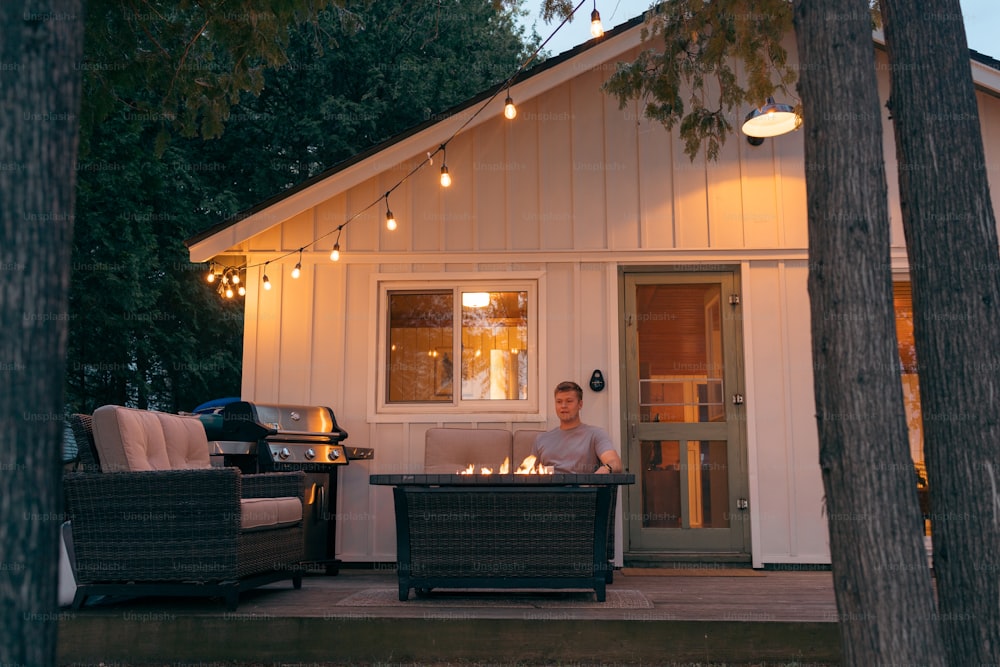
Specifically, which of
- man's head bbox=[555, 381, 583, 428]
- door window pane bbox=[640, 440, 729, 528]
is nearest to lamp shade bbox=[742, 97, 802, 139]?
man's head bbox=[555, 381, 583, 428]

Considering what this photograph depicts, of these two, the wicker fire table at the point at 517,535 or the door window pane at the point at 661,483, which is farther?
the door window pane at the point at 661,483

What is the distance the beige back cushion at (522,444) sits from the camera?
20.6ft

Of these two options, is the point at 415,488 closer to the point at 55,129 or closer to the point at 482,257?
the point at 482,257

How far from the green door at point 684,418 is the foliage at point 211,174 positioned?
19.4ft

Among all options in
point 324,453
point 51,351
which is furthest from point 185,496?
point 51,351

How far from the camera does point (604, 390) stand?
665 centimetres

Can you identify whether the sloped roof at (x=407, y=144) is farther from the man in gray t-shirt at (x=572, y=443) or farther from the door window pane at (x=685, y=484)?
the door window pane at (x=685, y=484)

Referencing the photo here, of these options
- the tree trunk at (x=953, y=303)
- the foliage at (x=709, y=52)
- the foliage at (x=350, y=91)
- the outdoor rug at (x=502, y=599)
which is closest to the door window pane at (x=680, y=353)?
the foliage at (x=709, y=52)

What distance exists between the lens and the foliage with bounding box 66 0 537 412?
37.1 feet

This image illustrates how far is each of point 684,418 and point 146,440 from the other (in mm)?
3813

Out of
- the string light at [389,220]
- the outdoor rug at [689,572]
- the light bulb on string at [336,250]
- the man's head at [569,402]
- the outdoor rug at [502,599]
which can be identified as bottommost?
the outdoor rug at [689,572]

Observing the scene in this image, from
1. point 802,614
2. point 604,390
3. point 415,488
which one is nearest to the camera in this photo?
point 802,614

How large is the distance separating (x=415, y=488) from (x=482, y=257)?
2.60 m

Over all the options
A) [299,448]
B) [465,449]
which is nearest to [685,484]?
[465,449]
